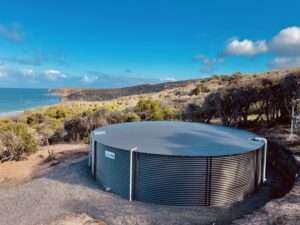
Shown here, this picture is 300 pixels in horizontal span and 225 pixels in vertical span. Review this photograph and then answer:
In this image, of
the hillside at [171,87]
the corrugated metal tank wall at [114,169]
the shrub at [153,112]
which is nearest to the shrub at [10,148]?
the corrugated metal tank wall at [114,169]

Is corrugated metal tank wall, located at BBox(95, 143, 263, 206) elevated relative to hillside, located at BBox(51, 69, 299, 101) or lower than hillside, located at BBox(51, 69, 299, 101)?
lower

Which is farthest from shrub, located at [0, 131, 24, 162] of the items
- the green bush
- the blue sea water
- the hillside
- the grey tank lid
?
the blue sea water

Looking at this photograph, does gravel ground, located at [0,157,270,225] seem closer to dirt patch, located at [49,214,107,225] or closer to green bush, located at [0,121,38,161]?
dirt patch, located at [49,214,107,225]

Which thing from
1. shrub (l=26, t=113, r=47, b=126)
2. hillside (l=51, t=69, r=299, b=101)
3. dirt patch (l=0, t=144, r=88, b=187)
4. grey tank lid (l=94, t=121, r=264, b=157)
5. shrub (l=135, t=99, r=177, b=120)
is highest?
hillside (l=51, t=69, r=299, b=101)

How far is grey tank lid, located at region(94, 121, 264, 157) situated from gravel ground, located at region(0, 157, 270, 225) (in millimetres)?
1320

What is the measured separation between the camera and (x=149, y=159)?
739 centimetres

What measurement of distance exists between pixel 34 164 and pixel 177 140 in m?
6.57

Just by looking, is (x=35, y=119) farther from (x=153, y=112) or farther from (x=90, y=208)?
(x=90, y=208)

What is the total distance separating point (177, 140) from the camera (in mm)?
8898

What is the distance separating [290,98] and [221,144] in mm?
8243

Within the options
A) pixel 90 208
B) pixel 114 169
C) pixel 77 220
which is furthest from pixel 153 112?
pixel 77 220

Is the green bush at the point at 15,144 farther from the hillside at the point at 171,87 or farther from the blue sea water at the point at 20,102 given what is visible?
the blue sea water at the point at 20,102

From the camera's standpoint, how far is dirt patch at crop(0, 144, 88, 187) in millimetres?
10356

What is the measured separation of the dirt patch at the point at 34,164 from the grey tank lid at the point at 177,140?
8.69ft
